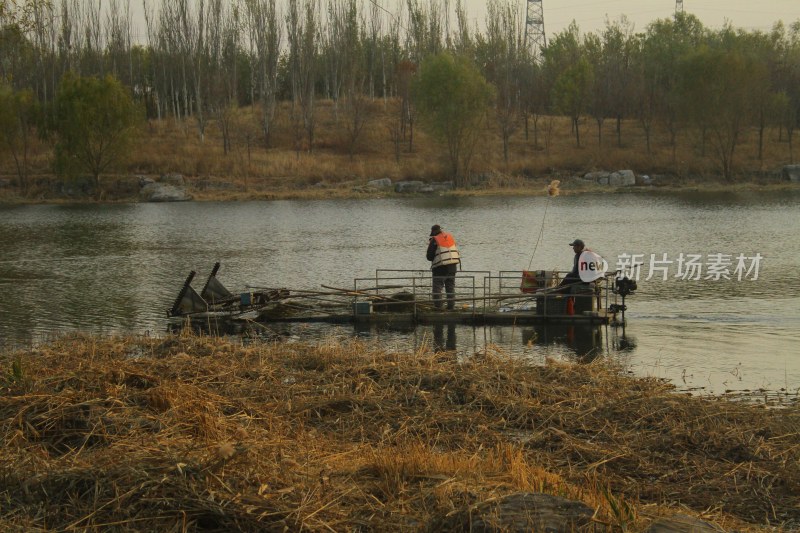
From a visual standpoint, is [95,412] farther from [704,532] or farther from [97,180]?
[97,180]

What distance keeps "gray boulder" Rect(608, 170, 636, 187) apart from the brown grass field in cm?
276

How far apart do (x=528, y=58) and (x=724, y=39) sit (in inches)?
1097

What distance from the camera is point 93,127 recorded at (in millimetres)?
83000

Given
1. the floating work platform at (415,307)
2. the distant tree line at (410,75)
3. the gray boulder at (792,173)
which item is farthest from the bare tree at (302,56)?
the floating work platform at (415,307)

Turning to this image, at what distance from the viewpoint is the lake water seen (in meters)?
21.0

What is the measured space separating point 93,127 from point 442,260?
6655 cm

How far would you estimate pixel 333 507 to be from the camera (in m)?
8.11

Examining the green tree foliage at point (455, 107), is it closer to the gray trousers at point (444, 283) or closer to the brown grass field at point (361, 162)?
the brown grass field at point (361, 162)

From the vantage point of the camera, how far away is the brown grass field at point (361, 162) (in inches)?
3423

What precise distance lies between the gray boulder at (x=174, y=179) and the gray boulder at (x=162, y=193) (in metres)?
0.97

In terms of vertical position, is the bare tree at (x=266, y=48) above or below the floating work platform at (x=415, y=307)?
above

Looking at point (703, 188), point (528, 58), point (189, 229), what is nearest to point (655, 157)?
point (703, 188)

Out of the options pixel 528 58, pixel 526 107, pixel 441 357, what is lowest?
pixel 441 357

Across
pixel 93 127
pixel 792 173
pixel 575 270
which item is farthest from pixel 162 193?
pixel 575 270
